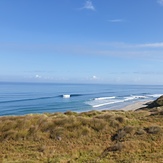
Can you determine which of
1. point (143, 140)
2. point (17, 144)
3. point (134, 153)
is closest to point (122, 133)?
point (143, 140)

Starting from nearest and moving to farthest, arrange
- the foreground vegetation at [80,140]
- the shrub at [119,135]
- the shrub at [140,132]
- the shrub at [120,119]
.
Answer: the foreground vegetation at [80,140], the shrub at [119,135], the shrub at [140,132], the shrub at [120,119]

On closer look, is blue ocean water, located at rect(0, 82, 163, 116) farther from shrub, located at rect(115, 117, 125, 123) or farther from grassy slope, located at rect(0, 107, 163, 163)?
shrub, located at rect(115, 117, 125, 123)

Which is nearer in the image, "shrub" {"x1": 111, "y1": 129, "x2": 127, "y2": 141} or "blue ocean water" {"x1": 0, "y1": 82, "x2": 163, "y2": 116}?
"shrub" {"x1": 111, "y1": 129, "x2": 127, "y2": 141}

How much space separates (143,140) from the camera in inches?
794

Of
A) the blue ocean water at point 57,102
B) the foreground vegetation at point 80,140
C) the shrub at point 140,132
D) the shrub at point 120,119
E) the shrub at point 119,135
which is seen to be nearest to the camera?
the foreground vegetation at point 80,140

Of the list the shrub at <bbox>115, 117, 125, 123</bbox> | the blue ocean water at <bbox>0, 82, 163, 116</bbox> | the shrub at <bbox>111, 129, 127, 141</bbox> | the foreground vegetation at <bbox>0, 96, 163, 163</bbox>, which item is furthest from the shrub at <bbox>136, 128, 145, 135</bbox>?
the blue ocean water at <bbox>0, 82, 163, 116</bbox>

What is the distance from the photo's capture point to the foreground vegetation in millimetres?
17147

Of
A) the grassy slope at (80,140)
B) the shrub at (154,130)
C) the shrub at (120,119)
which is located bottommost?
the grassy slope at (80,140)

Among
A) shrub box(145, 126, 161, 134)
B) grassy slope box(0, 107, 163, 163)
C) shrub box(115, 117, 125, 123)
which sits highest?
shrub box(115, 117, 125, 123)

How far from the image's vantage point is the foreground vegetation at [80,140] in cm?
1715

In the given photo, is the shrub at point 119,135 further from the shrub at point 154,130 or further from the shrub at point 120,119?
the shrub at point 120,119

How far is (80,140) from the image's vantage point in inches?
853

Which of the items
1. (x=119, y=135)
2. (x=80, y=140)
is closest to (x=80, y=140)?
(x=80, y=140)

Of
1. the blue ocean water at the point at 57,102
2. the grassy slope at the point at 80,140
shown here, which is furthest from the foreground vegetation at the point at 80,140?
the blue ocean water at the point at 57,102
